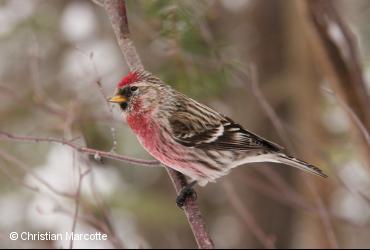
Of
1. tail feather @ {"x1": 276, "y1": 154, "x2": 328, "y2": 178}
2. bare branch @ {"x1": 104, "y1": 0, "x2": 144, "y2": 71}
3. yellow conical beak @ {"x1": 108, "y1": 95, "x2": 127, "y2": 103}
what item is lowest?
tail feather @ {"x1": 276, "y1": 154, "x2": 328, "y2": 178}

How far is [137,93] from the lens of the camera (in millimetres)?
3586

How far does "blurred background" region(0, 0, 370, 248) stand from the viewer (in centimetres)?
416

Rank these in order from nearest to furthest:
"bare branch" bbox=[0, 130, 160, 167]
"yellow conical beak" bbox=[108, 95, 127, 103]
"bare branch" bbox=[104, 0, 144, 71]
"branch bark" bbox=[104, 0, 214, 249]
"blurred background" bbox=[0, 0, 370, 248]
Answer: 1. "bare branch" bbox=[0, 130, 160, 167]
2. "branch bark" bbox=[104, 0, 214, 249]
3. "bare branch" bbox=[104, 0, 144, 71]
4. "yellow conical beak" bbox=[108, 95, 127, 103]
5. "blurred background" bbox=[0, 0, 370, 248]

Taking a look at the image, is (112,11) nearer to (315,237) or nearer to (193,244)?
(315,237)

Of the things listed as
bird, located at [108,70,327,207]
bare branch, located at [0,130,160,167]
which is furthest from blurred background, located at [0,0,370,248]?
bare branch, located at [0,130,160,167]

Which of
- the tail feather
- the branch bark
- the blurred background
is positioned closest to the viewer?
the branch bark

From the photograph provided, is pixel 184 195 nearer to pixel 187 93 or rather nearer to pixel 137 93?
pixel 137 93

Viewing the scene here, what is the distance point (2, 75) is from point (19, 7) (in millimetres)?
855

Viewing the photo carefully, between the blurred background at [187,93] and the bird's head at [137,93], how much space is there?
0.40 meters

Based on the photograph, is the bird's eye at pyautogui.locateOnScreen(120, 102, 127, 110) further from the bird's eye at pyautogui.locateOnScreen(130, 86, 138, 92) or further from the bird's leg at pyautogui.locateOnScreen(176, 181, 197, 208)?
the bird's leg at pyautogui.locateOnScreen(176, 181, 197, 208)

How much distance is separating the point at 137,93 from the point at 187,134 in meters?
0.41

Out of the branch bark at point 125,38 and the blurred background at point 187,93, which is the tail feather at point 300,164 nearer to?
the blurred background at point 187,93

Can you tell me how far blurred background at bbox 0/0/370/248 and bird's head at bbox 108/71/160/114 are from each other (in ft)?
1.32
